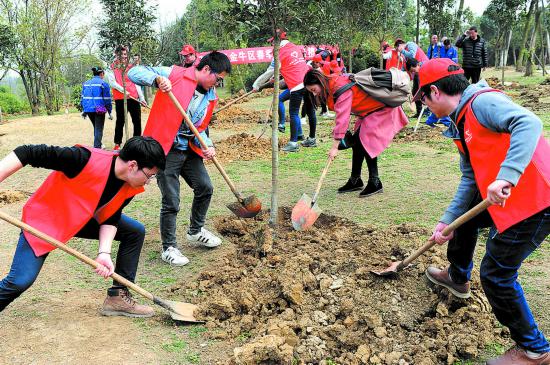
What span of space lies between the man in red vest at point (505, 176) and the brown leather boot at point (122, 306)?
2.40 metres

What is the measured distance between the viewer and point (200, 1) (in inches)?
1110

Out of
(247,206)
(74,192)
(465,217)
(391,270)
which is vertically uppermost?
(74,192)

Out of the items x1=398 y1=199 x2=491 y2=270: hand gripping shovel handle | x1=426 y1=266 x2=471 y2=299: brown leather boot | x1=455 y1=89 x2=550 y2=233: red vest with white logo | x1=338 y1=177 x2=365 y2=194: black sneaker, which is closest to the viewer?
x1=455 y1=89 x2=550 y2=233: red vest with white logo

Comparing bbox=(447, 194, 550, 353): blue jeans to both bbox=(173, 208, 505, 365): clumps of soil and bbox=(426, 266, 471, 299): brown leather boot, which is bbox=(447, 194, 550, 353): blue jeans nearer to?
Answer: bbox=(173, 208, 505, 365): clumps of soil

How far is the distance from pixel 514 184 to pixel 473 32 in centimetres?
1168

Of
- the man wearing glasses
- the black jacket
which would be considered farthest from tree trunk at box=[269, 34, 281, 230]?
the black jacket

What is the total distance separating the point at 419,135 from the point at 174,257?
6.92 m

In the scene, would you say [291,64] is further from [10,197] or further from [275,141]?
[10,197]

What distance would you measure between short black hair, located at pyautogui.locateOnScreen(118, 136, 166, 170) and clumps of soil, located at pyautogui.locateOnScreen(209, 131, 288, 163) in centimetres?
587

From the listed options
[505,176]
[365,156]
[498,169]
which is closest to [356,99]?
[365,156]

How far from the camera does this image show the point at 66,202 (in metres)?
3.02

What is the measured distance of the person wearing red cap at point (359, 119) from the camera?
18.1ft

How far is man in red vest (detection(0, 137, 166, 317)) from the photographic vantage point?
9.51ft

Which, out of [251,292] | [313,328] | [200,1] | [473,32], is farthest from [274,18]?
[200,1]
